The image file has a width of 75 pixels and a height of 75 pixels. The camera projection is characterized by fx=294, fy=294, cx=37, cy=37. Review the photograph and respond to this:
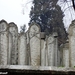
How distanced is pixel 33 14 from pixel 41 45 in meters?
12.8

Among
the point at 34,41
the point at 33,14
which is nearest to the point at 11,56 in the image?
the point at 34,41

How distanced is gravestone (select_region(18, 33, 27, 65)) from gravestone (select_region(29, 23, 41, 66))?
0.13 m

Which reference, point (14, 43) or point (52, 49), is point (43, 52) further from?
point (14, 43)

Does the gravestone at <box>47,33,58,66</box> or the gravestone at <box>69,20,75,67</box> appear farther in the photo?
the gravestone at <box>47,33,58,66</box>

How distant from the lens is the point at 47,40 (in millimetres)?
6070

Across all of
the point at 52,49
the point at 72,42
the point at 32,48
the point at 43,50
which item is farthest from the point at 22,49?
the point at 72,42

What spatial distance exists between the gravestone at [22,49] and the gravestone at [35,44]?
5.1 inches

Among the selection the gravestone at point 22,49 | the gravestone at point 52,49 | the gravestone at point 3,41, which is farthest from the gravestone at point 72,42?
the gravestone at point 3,41

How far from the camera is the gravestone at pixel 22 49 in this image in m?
6.10

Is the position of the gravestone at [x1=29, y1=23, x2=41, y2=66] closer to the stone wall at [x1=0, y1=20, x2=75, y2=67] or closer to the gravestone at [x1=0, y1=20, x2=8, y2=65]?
the stone wall at [x1=0, y1=20, x2=75, y2=67]

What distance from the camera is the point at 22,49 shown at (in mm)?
6141

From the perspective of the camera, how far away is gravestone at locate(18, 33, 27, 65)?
20.0 feet

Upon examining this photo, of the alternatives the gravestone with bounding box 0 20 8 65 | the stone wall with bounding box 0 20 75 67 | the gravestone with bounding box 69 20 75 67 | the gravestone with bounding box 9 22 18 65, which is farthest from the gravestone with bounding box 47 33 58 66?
the gravestone with bounding box 0 20 8 65

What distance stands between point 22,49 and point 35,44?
29 cm
